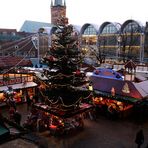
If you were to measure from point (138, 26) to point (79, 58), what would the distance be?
33.6 meters

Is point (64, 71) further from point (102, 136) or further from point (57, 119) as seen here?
point (102, 136)

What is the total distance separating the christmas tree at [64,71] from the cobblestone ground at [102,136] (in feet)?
6.27

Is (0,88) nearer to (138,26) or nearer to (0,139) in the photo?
(0,139)

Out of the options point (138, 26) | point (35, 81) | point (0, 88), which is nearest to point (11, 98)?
point (0, 88)

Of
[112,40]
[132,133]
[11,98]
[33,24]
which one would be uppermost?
[33,24]

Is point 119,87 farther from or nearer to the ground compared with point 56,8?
nearer to the ground

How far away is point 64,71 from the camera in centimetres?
1511

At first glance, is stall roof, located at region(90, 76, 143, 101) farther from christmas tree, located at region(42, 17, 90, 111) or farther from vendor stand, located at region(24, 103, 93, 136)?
christmas tree, located at region(42, 17, 90, 111)

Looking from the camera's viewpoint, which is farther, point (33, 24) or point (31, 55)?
point (33, 24)

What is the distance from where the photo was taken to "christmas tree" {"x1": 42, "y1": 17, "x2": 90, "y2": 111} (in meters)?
14.9

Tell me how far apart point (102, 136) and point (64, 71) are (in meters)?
4.61

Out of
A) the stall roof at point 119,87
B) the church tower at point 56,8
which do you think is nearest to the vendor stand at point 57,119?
the stall roof at point 119,87

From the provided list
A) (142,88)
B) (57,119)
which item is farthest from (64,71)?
(142,88)

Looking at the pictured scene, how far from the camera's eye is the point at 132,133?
15.6m
